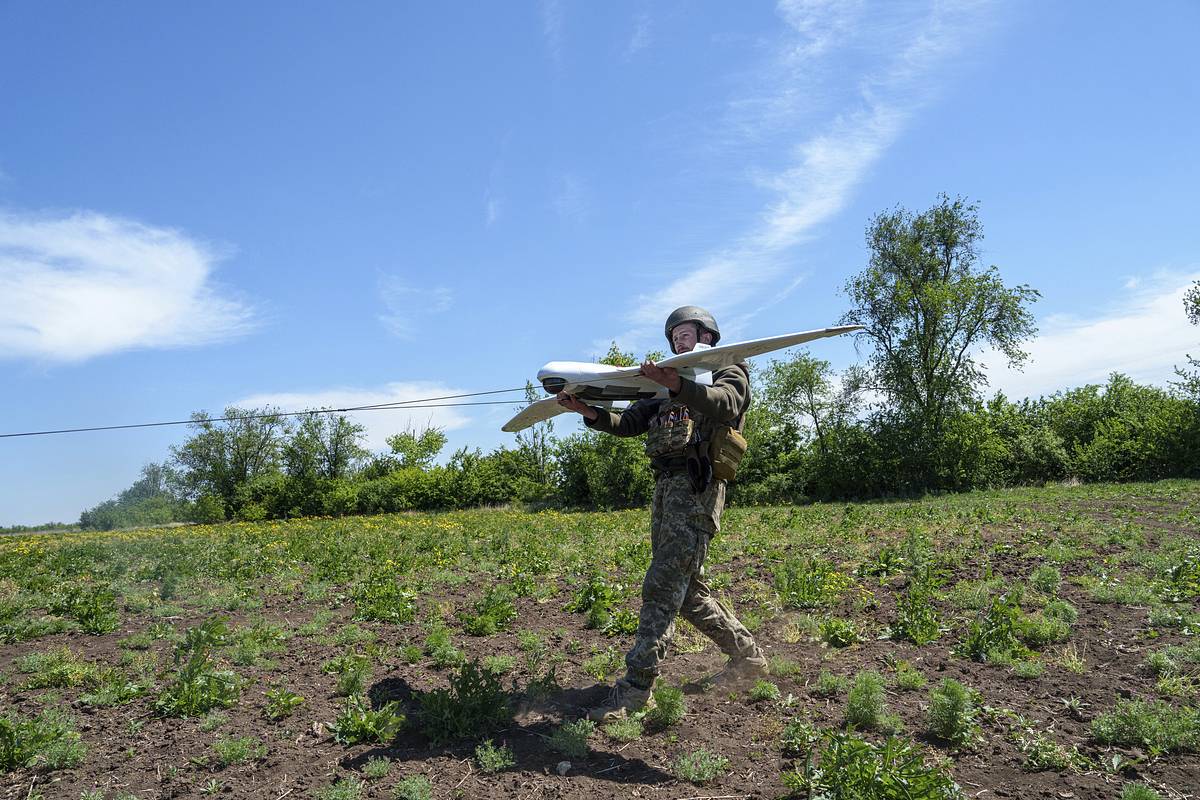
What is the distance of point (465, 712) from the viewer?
4.93 meters

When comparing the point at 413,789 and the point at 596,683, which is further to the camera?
the point at 596,683

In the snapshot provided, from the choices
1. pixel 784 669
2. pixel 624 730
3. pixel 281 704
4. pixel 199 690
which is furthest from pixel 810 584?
pixel 199 690

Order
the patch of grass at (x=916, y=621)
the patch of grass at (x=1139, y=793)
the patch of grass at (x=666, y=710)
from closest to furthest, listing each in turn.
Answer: the patch of grass at (x=1139, y=793) < the patch of grass at (x=666, y=710) < the patch of grass at (x=916, y=621)

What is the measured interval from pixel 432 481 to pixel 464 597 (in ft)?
123

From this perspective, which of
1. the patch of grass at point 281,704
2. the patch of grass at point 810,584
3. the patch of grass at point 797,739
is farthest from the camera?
the patch of grass at point 810,584

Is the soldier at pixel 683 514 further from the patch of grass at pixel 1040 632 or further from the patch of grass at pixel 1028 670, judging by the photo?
the patch of grass at pixel 1040 632

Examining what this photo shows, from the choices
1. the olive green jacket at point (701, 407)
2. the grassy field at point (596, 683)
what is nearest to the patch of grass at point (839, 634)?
the grassy field at point (596, 683)

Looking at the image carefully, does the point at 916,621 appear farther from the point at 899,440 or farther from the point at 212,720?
the point at 899,440

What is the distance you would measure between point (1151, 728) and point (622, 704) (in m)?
3.46

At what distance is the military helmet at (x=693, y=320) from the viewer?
18.7 ft

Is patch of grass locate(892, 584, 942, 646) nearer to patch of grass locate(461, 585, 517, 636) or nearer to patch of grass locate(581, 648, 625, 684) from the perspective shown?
patch of grass locate(581, 648, 625, 684)

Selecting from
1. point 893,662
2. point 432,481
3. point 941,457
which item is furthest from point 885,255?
point 893,662

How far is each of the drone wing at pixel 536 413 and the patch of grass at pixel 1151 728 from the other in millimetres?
4235

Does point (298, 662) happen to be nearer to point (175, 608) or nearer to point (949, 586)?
point (175, 608)
